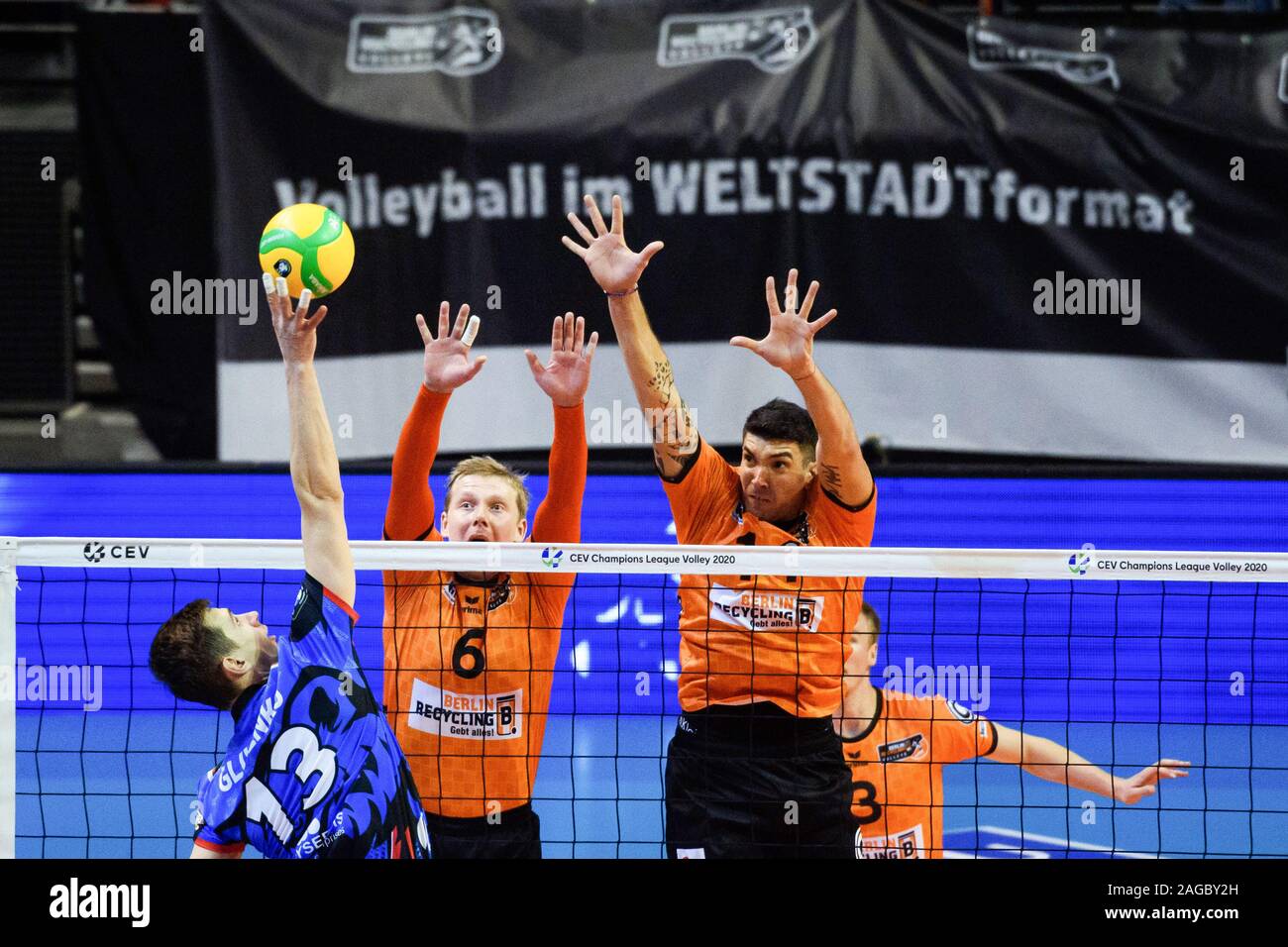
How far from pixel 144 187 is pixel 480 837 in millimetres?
6087

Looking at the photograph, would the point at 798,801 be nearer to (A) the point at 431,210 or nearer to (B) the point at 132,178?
(A) the point at 431,210

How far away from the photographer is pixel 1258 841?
655 centimetres

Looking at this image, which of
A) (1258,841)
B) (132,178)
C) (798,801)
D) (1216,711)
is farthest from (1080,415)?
(132,178)

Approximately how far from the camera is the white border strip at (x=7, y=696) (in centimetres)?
483

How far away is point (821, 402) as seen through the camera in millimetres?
4895

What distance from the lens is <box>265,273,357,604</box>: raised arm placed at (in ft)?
12.9

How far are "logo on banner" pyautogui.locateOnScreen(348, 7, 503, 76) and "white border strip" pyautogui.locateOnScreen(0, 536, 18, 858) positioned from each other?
4973 millimetres

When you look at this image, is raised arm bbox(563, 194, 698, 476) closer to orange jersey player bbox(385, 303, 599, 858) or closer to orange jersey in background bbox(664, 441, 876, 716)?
orange jersey in background bbox(664, 441, 876, 716)

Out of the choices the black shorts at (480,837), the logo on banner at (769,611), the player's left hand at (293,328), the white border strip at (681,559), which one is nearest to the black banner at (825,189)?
the logo on banner at (769,611)

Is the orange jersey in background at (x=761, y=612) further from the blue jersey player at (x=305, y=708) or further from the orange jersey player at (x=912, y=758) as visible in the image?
the blue jersey player at (x=305, y=708)

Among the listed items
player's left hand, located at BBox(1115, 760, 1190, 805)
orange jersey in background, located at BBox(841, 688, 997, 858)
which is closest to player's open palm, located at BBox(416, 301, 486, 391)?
orange jersey in background, located at BBox(841, 688, 997, 858)

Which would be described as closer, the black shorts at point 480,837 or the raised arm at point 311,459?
the raised arm at point 311,459

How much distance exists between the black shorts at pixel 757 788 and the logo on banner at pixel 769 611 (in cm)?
28
